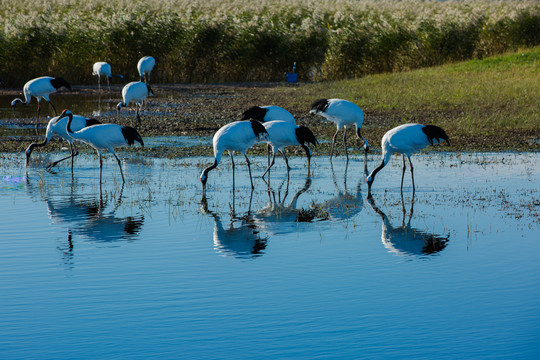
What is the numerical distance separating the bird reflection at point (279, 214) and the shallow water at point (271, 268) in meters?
0.03

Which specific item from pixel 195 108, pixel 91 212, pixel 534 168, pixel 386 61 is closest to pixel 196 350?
pixel 91 212

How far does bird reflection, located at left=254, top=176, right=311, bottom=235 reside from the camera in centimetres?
881

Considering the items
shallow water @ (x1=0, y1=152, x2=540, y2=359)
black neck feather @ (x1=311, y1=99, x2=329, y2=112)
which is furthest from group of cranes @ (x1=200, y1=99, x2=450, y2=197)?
black neck feather @ (x1=311, y1=99, x2=329, y2=112)

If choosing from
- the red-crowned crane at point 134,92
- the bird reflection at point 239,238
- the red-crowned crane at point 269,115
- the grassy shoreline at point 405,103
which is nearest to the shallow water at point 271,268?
the bird reflection at point 239,238

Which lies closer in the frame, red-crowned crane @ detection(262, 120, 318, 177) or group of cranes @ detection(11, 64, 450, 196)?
group of cranes @ detection(11, 64, 450, 196)

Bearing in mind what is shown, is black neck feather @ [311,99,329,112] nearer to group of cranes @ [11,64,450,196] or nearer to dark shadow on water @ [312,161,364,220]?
group of cranes @ [11,64,450,196]

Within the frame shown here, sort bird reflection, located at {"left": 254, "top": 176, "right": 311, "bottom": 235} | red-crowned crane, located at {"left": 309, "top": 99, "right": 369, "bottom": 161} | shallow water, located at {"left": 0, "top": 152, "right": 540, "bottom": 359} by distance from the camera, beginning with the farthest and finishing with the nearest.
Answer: red-crowned crane, located at {"left": 309, "top": 99, "right": 369, "bottom": 161} → bird reflection, located at {"left": 254, "top": 176, "right": 311, "bottom": 235} → shallow water, located at {"left": 0, "top": 152, "right": 540, "bottom": 359}

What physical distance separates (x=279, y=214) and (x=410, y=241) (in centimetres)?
200

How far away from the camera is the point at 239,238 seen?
8.30 meters

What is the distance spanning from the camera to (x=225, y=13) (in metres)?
33.8

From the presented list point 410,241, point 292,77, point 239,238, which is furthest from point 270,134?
point 292,77

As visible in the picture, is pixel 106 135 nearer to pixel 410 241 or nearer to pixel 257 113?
pixel 257 113

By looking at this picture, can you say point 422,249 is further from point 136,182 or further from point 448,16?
point 448,16

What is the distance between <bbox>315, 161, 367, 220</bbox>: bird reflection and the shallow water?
0.12ft
